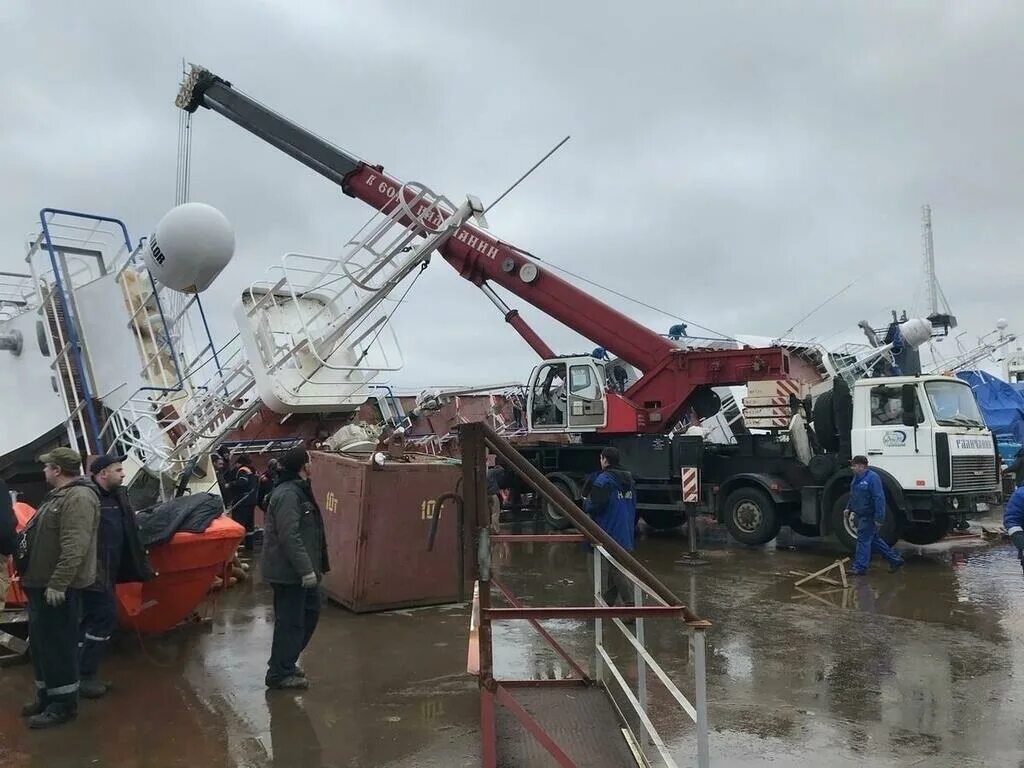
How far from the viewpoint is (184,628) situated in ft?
23.5

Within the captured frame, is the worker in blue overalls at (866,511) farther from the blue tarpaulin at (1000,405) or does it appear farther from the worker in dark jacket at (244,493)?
the blue tarpaulin at (1000,405)

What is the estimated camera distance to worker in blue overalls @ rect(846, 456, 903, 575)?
938 cm

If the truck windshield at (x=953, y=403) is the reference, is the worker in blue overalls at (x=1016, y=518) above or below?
below

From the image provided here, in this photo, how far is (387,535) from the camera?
7.46 metres

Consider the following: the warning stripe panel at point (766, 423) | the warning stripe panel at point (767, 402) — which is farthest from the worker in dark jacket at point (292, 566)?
the warning stripe panel at point (766, 423)

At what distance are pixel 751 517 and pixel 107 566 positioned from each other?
30.1 feet

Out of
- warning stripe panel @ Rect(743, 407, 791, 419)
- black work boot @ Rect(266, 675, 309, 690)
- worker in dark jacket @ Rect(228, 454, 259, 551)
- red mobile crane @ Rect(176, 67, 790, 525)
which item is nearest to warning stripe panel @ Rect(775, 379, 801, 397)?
warning stripe panel @ Rect(743, 407, 791, 419)

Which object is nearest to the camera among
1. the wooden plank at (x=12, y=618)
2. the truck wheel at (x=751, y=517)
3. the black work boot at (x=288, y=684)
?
the black work boot at (x=288, y=684)

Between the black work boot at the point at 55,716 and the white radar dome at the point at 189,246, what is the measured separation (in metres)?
4.49

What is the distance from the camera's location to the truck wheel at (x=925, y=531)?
37.1 feet

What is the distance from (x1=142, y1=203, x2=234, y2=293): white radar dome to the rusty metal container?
2323mm

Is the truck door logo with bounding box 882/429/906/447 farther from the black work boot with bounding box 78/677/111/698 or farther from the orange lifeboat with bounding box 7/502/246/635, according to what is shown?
the black work boot with bounding box 78/677/111/698

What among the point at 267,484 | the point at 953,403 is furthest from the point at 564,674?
the point at 953,403

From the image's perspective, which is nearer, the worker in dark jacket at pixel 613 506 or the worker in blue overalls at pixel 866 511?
the worker in dark jacket at pixel 613 506
